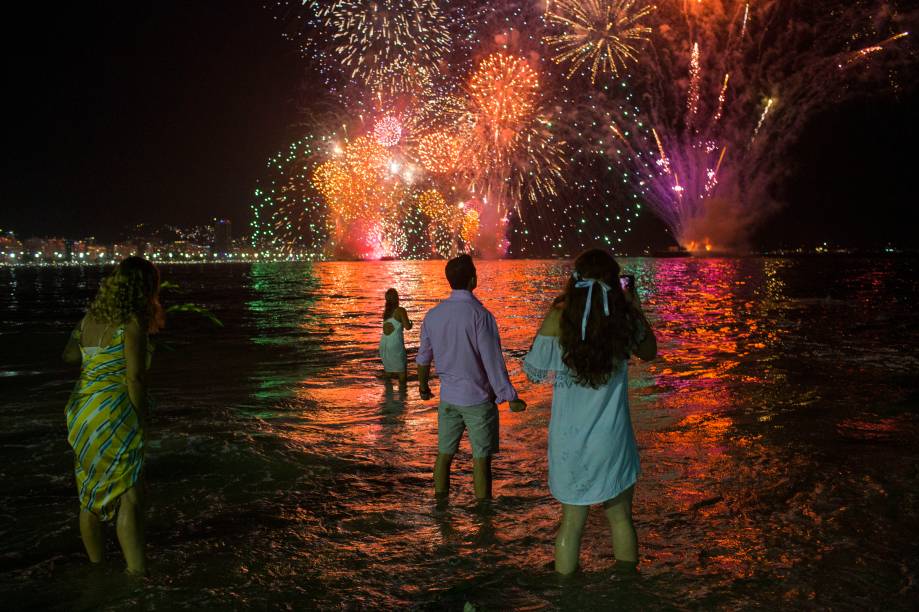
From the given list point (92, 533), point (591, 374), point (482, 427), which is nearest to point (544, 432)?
point (482, 427)

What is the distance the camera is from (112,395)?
414 centimetres

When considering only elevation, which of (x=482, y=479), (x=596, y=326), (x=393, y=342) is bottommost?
(x=482, y=479)

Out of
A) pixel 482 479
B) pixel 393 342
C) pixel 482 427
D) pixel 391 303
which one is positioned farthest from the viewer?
pixel 393 342

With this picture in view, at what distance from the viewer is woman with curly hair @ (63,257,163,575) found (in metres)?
A: 4.10

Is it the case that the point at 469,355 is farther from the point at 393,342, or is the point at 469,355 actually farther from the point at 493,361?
the point at 393,342

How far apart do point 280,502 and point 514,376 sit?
7095mm

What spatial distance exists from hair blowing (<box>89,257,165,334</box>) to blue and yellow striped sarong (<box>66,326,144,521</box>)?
0.11 m

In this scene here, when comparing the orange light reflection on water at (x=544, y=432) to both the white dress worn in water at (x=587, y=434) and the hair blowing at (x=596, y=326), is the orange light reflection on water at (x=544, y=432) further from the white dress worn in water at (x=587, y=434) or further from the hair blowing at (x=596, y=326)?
the hair blowing at (x=596, y=326)

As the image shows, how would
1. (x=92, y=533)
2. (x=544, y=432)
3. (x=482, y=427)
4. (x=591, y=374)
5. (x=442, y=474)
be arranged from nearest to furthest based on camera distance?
(x=591, y=374) → (x=92, y=533) → (x=482, y=427) → (x=442, y=474) → (x=544, y=432)

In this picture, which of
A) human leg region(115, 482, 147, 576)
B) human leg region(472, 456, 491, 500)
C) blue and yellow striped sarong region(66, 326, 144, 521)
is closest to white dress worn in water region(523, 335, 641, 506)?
human leg region(472, 456, 491, 500)

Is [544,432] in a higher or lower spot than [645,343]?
lower

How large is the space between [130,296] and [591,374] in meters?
2.53

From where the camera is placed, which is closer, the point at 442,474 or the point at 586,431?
the point at 586,431

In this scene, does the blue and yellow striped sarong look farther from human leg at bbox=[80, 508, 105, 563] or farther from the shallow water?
the shallow water
